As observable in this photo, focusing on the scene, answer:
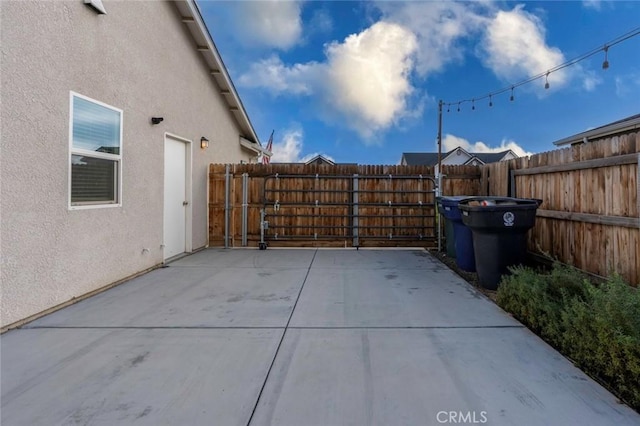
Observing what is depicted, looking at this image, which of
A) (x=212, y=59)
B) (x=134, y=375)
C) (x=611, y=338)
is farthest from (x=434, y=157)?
(x=134, y=375)

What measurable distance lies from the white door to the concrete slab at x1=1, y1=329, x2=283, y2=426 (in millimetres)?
3570

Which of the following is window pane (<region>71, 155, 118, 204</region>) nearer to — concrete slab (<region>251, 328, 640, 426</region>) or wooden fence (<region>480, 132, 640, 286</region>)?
concrete slab (<region>251, 328, 640, 426</region>)

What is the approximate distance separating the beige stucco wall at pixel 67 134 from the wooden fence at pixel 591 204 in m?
6.02

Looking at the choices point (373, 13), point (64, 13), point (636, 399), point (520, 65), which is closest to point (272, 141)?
point (373, 13)

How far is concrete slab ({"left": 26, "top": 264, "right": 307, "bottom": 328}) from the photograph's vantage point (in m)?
3.46

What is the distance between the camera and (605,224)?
394cm

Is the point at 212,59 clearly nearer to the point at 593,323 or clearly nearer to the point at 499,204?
the point at 499,204

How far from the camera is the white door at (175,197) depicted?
654cm

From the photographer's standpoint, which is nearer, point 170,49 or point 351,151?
point 170,49

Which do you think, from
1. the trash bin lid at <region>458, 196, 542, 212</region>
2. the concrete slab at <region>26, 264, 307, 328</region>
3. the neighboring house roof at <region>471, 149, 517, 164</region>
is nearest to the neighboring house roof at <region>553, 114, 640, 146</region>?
the trash bin lid at <region>458, 196, 542, 212</region>

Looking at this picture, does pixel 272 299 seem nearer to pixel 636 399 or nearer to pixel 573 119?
pixel 636 399

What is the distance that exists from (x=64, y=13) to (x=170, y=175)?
325cm

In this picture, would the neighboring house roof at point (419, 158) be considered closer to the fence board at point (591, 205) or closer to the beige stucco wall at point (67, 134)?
the fence board at point (591, 205)

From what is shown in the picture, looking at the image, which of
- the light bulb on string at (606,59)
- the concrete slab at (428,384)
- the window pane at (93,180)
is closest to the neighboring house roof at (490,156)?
the light bulb on string at (606,59)
